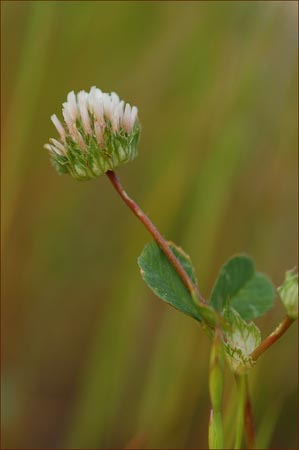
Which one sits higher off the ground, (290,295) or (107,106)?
(107,106)

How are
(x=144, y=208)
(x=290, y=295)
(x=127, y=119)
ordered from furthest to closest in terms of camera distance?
(x=144, y=208) → (x=127, y=119) → (x=290, y=295)

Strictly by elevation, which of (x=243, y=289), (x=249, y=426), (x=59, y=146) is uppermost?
(x=59, y=146)

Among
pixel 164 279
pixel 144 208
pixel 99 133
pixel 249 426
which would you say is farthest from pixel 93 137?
pixel 144 208

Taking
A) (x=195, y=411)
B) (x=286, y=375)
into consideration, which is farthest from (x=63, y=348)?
(x=286, y=375)

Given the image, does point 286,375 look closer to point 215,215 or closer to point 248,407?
point 215,215

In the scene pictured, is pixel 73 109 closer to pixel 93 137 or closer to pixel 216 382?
pixel 93 137

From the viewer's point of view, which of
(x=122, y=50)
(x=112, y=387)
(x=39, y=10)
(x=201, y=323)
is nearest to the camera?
(x=201, y=323)

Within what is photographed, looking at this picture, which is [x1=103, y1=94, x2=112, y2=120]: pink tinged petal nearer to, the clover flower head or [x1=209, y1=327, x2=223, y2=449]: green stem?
the clover flower head
